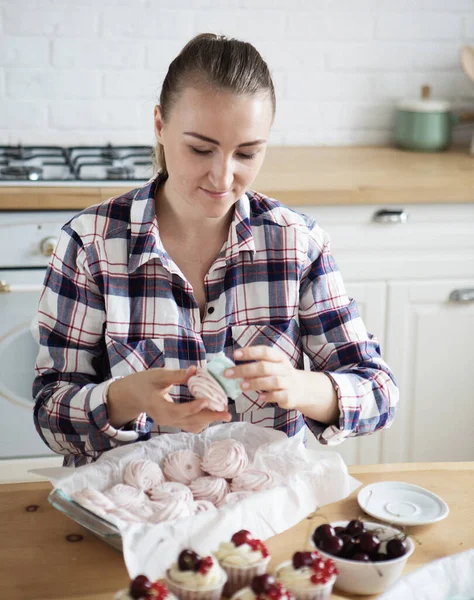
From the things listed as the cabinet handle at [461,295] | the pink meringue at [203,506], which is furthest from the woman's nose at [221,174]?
the cabinet handle at [461,295]

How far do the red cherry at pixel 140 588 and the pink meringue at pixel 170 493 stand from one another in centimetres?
22

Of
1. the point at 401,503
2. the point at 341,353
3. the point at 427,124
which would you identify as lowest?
the point at 401,503

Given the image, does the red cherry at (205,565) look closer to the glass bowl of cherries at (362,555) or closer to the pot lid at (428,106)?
the glass bowl of cherries at (362,555)

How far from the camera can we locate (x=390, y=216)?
2363mm

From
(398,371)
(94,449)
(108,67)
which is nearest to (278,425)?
(94,449)

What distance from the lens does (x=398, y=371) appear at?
2502 millimetres

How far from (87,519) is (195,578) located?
0.22m

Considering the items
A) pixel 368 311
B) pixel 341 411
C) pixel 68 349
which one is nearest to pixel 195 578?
pixel 341 411

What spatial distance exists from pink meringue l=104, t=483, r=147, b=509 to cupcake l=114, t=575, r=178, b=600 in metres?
0.22

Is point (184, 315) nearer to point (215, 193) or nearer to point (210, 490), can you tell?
point (215, 193)

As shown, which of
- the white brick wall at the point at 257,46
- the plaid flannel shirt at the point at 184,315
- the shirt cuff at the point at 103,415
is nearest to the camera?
the shirt cuff at the point at 103,415

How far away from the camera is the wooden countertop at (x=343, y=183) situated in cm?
218

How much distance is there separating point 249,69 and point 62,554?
0.79 meters

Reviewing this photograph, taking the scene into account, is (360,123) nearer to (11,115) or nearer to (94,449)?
(11,115)
